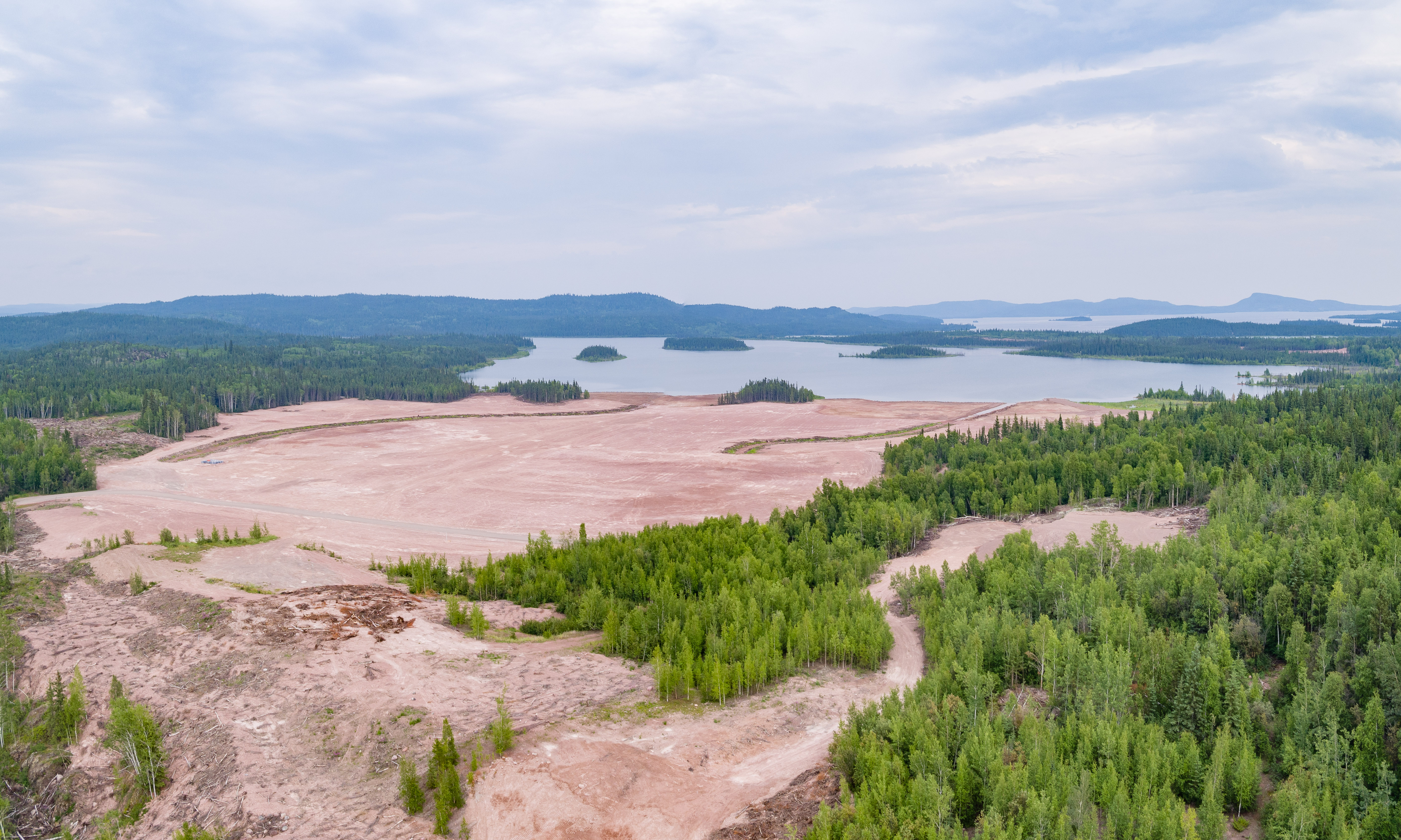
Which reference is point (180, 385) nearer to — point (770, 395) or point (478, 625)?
point (770, 395)

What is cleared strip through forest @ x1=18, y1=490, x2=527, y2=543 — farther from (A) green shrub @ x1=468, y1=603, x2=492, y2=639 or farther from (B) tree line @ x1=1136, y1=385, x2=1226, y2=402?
(B) tree line @ x1=1136, y1=385, x2=1226, y2=402

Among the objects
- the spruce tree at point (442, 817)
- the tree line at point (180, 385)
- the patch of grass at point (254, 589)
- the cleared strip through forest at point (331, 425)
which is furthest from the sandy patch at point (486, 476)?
the spruce tree at point (442, 817)

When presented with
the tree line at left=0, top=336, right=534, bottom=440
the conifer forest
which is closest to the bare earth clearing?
the conifer forest

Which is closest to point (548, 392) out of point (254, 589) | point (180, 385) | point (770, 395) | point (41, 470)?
point (770, 395)

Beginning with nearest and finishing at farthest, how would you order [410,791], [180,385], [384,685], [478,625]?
1. [410,791]
2. [384,685]
3. [478,625]
4. [180,385]

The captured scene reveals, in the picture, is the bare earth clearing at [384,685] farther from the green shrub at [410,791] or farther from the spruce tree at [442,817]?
the spruce tree at [442,817]

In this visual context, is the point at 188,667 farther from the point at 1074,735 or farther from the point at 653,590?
the point at 1074,735
